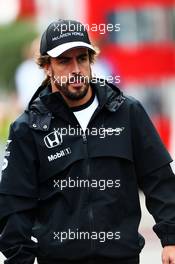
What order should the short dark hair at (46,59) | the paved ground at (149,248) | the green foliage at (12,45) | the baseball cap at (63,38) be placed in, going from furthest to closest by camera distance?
1. the green foliage at (12,45)
2. the paved ground at (149,248)
3. the short dark hair at (46,59)
4. the baseball cap at (63,38)

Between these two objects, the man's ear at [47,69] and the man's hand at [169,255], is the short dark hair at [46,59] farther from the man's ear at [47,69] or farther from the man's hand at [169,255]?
the man's hand at [169,255]

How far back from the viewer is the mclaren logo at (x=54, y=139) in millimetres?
5781

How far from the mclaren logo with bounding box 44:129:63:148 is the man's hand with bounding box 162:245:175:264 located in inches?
30.2

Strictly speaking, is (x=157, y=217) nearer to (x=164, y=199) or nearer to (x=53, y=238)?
(x=164, y=199)

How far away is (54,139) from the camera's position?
19.0 feet

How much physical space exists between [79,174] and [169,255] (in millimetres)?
608

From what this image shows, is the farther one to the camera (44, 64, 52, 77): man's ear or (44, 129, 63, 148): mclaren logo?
(44, 64, 52, 77): man's ear

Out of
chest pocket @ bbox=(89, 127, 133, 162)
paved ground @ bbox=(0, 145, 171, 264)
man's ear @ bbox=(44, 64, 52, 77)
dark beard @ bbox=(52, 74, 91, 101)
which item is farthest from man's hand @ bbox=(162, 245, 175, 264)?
paved ground @ bbox=(0, 145, 171, 264)

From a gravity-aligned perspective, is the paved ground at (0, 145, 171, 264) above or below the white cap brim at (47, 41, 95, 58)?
below

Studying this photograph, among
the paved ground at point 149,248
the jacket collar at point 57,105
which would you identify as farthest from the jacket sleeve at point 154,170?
the paved ground at point 149,248

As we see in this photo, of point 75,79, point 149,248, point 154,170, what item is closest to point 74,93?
point 75,79

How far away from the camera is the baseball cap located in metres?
5.78

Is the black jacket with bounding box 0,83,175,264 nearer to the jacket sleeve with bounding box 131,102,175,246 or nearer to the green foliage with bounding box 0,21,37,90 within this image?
the jacket sleeve with bounding box 131,102,175,246

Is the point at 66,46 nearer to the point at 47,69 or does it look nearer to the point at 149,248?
the point at 47,69
